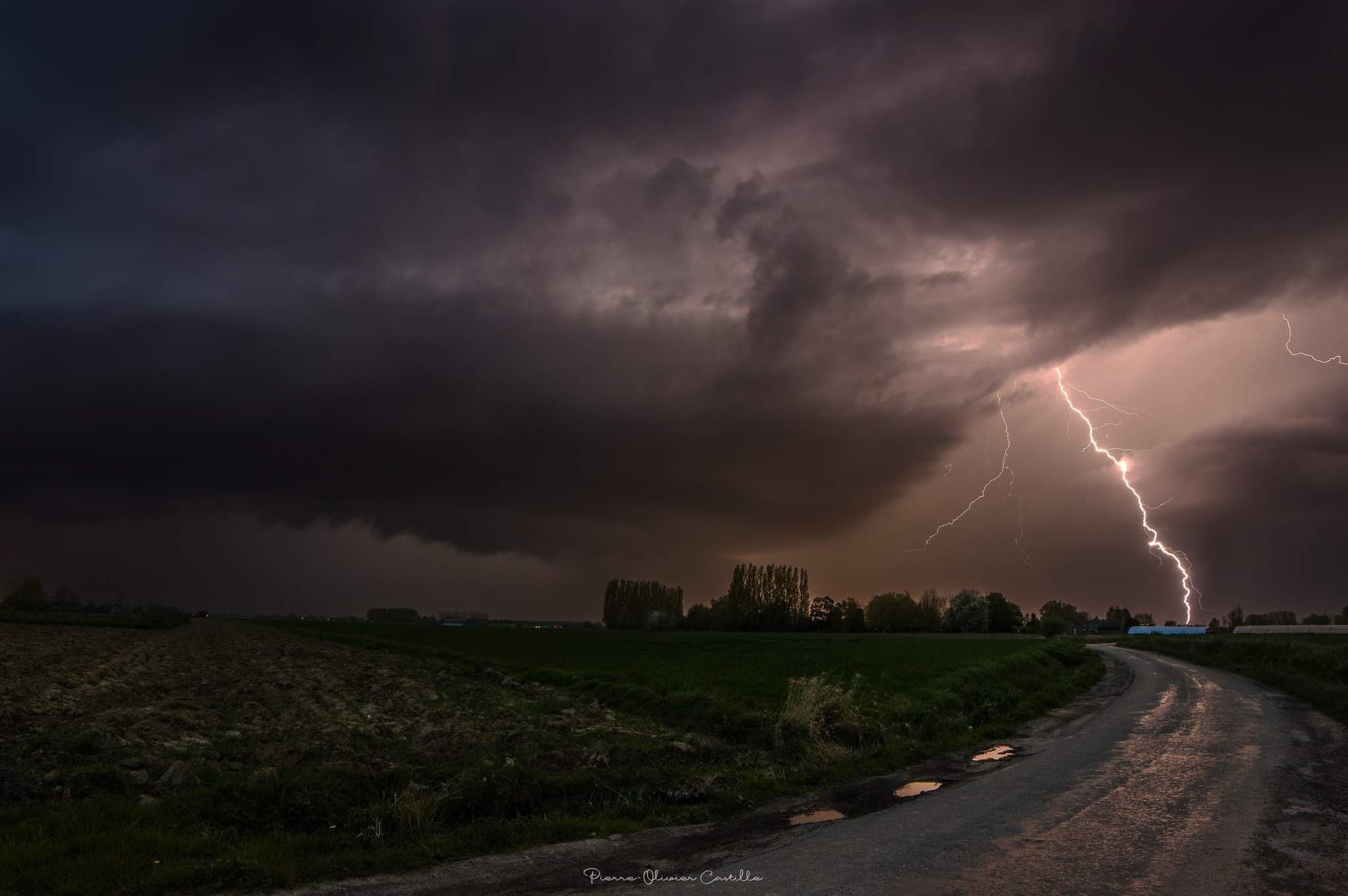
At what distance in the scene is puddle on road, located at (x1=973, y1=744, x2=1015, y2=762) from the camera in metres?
16.3

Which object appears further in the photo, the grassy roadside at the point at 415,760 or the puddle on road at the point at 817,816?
the puddle on road at the point at 817,816

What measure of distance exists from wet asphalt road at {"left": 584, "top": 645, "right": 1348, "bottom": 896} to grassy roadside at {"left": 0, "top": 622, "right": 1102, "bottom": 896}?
264 cm

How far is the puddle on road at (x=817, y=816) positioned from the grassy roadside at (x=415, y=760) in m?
1.10

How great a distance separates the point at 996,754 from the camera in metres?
17.0

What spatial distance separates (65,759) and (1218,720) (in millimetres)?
27802

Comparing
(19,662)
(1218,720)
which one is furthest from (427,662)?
(1218,720)

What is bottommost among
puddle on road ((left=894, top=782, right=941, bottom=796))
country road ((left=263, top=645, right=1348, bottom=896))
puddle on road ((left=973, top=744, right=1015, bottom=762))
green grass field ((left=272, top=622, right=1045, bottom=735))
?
green grass field ((left=272, top=622, right=1045, bottom=735))

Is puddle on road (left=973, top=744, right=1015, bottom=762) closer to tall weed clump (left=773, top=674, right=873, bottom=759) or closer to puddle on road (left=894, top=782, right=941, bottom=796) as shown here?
tall weed clump (left=773, top=674, right=873, bottom=759)

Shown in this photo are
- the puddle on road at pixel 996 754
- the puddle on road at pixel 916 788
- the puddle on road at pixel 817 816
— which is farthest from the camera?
the puddle on road at pixel 996 754

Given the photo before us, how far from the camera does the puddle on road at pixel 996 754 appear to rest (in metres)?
16.3

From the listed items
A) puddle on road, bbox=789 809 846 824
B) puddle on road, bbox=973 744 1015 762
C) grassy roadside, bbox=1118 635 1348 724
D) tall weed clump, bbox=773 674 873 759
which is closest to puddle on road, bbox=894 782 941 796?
puddle on road, bbox=789 809 846 824

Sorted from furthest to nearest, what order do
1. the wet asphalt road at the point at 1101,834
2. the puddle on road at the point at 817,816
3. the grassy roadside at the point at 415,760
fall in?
the puddle on road at the point at 817,816 → the grassy roadside at the point at 415,760 → the wet asphalt road at the point at 1101,834

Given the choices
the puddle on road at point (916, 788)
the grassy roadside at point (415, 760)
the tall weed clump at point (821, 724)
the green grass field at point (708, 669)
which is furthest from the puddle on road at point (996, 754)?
the green grass field at point (708, 669)

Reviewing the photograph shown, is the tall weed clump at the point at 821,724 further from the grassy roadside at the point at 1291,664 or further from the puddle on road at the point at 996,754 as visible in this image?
the grassy roadside at the point at 1291,664
